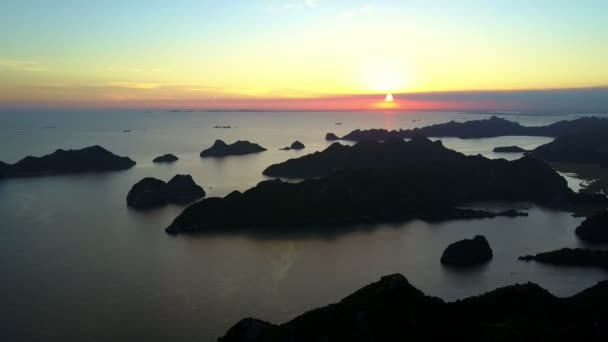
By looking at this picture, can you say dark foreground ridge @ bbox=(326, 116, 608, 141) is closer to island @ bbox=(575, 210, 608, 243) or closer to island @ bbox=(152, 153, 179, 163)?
island @ bbox=(152, 153, 179, 163)

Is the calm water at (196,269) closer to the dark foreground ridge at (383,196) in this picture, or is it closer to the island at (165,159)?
the dark foreground ridge at (383,196)

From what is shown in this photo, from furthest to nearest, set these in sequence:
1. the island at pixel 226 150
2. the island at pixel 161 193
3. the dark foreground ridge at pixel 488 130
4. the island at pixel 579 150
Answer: the dark foreground ridge at pixel 488 130, the island at pixel 226 150, the island at pixel 579 150, the island at pixel 161 193

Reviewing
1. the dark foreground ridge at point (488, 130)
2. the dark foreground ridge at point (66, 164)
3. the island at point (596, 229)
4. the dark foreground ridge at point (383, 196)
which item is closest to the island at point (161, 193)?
the dark foreground ridge at point (383, 196)

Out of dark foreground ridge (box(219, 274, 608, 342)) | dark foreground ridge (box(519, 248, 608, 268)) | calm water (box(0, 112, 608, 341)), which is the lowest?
calm water (box(0, 112, 608, 341))

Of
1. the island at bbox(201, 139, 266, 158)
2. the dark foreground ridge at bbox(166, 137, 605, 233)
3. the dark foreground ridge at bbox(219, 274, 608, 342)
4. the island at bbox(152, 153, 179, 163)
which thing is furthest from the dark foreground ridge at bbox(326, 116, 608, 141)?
the dark foreground ridge at bbox(219, 274, 608, 342)

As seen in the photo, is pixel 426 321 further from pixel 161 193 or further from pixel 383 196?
pixel 161 193

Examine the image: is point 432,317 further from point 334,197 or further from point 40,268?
point 334,197
